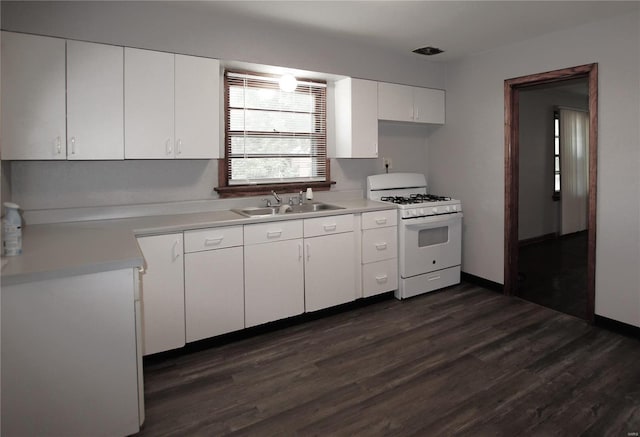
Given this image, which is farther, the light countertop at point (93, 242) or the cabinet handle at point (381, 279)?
the cabinet handle at point (381, 279)

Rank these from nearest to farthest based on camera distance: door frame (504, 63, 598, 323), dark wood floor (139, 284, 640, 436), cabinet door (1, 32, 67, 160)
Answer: dark wood floor (139, 284, 640, 436), cabinet door (1, 32, 67, 160), door frame (504, 63, 598, 323)

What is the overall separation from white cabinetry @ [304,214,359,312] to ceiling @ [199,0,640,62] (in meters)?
1.57

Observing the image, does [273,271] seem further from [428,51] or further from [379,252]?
[428,51]

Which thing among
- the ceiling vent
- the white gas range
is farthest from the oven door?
the ceiling vent

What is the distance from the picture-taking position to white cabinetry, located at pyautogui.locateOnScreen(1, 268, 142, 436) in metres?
1.71

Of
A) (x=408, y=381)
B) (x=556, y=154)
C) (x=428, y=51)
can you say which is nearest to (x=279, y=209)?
(x=408, y=381)

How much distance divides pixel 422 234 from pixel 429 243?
139 millimetres

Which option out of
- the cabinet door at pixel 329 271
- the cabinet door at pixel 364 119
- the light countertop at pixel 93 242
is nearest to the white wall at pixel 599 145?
the cabinet door at pixel 364 119

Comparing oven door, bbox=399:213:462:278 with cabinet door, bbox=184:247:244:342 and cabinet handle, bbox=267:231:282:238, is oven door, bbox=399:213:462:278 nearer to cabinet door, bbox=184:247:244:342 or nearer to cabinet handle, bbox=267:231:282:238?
cabinet handle, bbox=267:231:282:238

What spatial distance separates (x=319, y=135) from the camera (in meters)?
4.02

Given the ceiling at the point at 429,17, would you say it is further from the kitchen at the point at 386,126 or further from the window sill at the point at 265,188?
the window sill at the point at 265,188

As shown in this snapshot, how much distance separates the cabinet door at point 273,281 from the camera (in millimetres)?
3047

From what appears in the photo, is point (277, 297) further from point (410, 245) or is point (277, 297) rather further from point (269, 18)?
point (269, 18)

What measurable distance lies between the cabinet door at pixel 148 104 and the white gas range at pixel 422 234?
2135 mm
